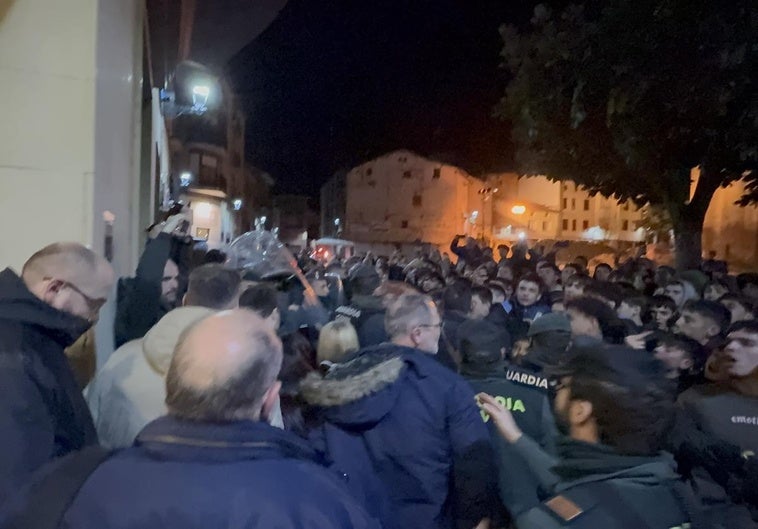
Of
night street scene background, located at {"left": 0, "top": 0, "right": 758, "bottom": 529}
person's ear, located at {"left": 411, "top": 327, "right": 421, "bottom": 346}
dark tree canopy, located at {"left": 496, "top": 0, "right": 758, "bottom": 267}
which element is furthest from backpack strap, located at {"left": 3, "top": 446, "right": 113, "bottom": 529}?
dark tree canopy, located at {"left": 496, "top": 0, "right": 758, "bottom": 267}

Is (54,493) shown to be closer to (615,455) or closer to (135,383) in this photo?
(135,383)

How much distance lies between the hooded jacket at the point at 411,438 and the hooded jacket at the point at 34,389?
1.02 m

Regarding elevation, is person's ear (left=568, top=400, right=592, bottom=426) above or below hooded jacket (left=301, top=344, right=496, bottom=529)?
above

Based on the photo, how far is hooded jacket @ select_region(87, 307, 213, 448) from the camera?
10.5 feet

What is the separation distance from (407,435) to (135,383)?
1.25m

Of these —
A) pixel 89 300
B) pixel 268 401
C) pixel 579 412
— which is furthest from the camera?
pixel 89 300

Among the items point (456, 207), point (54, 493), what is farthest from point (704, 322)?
point (456, 207)

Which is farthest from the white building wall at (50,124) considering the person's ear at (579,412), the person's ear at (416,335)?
the person's ear at (579,412)

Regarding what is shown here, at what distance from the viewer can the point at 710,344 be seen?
5328 mm

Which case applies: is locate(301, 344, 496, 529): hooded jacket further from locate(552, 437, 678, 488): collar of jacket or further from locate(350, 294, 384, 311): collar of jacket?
locate(350, 294, 384, 311): collar of jacket

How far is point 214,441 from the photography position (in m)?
1.91

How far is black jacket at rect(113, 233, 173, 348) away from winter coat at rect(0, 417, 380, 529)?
10.9 ft

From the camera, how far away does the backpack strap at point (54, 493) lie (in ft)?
6.19

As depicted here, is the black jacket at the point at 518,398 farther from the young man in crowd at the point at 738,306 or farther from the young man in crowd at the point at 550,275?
the young man in crowd at the point at 550,275
